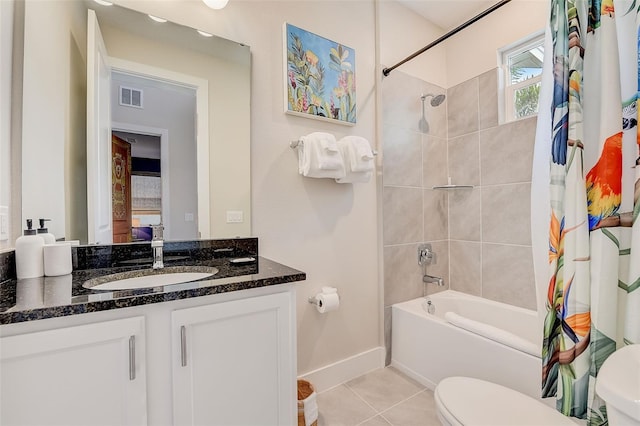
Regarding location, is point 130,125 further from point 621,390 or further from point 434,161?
point 434,161

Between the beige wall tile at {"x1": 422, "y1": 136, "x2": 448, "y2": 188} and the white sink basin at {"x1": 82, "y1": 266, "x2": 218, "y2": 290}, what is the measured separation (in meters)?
1.82

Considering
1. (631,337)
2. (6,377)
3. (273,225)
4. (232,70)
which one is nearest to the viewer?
(6,377)

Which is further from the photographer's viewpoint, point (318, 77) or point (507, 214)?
point (507, 214)

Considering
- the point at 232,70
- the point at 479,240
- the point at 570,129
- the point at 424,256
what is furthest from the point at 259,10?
the point at 479,240

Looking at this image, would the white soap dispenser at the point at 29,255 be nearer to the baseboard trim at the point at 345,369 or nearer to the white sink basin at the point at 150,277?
the white sink basin at the point at 150,277

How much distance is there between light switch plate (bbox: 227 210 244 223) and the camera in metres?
1.56

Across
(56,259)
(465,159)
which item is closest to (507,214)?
(465,159)

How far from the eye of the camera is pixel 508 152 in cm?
210

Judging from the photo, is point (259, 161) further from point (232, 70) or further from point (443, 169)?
point (443, 169)

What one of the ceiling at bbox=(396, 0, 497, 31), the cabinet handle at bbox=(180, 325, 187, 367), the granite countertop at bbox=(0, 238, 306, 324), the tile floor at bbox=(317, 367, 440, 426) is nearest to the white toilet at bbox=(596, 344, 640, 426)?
the granite countertop at bbox=(0, 238, 306, 324)

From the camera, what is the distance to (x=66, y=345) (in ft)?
2.51

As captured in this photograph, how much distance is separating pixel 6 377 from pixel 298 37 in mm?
1915

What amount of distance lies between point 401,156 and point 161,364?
1.95m

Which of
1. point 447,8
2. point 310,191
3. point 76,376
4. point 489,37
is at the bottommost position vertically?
point 76,376
